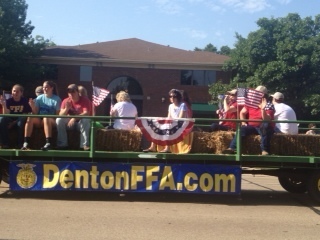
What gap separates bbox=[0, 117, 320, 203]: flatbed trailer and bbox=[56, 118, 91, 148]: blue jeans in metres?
0.22

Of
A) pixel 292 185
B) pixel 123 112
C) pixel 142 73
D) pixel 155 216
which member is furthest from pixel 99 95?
pixel 142 73

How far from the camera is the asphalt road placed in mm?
6715

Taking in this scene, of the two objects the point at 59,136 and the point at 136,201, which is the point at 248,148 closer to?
the point at 136,201

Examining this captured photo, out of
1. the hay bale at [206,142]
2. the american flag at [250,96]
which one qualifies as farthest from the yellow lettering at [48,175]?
the american flag at [250,96]

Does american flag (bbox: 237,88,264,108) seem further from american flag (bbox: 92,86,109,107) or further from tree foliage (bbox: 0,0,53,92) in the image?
tree foliage (bbox: 0,0,53,92)

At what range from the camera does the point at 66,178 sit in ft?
30.0

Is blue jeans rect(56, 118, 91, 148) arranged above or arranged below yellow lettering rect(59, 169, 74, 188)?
above

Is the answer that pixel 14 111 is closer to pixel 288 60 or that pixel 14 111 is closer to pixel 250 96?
pixel 250 96

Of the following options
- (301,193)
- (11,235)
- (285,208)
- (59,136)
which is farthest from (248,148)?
(11,235)

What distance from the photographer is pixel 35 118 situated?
30.3 feet

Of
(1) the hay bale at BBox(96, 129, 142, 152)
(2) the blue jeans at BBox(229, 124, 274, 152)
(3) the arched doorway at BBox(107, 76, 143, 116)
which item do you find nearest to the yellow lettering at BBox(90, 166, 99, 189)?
(1) the hay bale at BBox(96, 129, 142, 152)

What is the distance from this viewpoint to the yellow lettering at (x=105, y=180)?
360 inches

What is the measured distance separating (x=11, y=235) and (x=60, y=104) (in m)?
3.97

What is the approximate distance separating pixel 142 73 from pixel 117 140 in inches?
1022
